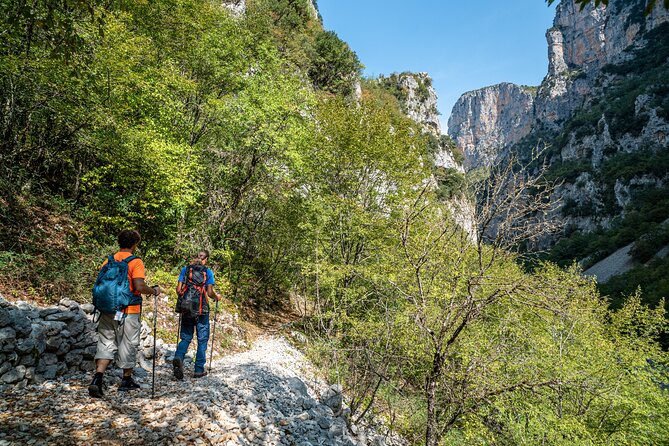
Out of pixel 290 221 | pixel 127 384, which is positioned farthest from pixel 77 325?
pixel 290 221

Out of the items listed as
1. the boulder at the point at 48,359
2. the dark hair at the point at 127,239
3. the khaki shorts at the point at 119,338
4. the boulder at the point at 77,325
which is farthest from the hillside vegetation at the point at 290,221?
the khaki shorts at the point at 119,338

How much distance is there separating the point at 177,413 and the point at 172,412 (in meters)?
0.07

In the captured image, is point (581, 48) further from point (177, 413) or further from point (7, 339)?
point (7, 339)

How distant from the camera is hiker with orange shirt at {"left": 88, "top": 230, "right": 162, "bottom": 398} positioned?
4.54 metres

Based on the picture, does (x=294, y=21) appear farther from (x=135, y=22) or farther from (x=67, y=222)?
(x=67, y=222)

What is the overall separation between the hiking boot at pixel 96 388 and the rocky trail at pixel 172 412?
7cm

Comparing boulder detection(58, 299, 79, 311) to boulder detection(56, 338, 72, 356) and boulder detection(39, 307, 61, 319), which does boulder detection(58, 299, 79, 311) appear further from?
boulder detection(56, 338, 72, 356)

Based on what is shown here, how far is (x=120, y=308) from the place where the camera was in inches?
182

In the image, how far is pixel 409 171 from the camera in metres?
14.0

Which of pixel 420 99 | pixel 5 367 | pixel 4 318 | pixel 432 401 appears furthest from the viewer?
pixel 420 99

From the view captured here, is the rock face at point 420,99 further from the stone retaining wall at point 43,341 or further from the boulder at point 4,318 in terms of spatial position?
the boulder at point 4,318

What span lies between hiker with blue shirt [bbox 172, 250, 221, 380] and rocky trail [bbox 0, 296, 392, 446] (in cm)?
35

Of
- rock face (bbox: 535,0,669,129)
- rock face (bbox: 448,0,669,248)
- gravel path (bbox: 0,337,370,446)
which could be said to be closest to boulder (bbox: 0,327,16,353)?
gravel path (bbox: 0,337,370,446)

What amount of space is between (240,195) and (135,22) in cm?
747
